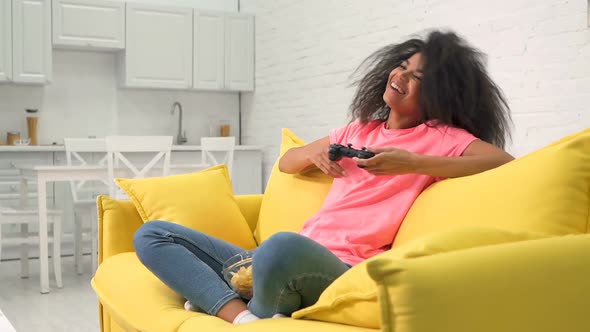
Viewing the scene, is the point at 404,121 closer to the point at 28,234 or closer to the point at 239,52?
the point at 28,234

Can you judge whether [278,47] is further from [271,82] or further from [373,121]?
[373,121]

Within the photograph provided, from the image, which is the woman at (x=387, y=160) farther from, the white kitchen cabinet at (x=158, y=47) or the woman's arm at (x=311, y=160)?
the white kitchen cabinet at (x=158, y=47)

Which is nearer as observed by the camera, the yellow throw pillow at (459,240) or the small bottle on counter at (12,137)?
the yellow throw pillow at (459,240)

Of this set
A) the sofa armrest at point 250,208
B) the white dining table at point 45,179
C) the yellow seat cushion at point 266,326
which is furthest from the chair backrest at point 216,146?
the yellow seat cushion at point 266,326

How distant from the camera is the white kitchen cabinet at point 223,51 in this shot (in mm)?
6152

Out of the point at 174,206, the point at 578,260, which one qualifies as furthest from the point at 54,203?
the point at 578,260

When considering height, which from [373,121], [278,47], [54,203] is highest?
[278,47]

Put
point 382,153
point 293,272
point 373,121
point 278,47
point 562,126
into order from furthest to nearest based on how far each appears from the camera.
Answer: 1. point 278,47
2. point 562,126
3. point 373,121
4. point 382,153
5. point 293,272

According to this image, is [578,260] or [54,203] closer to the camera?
[578,260]

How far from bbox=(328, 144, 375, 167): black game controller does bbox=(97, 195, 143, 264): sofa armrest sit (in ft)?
2.59

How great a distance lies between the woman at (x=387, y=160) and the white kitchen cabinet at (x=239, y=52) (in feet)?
13.9

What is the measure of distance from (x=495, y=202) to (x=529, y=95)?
2.30 m

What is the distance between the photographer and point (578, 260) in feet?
3.55

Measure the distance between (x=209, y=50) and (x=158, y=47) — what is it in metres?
0.48
